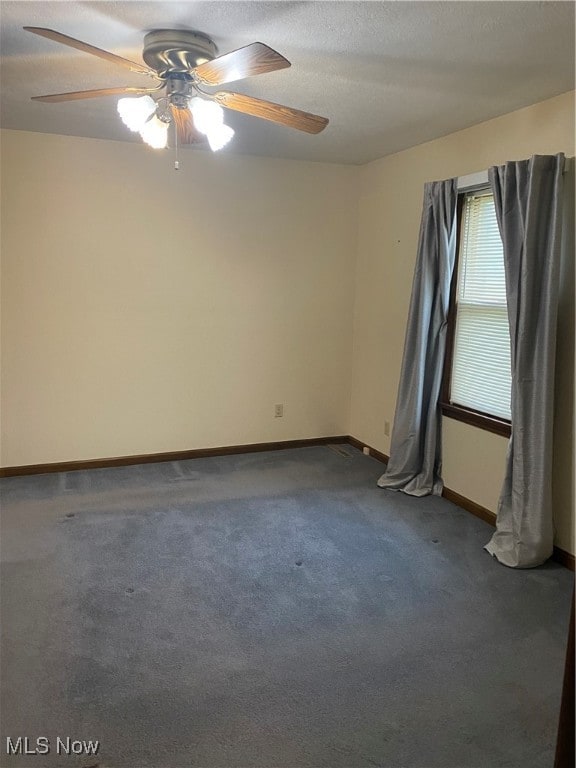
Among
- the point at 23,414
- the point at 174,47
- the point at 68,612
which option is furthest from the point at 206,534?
the point at 174,47

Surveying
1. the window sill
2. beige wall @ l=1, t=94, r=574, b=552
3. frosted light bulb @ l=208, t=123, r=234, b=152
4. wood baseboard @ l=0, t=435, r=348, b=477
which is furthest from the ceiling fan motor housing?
wood baseboard @ l=0, t=435, r=348, b=477

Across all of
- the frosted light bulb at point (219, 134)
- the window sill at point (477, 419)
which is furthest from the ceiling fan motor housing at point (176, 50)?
the window sill at point (477, 419)

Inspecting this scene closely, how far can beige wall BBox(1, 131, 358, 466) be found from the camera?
399 cm

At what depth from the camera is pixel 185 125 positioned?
2693 millimetres

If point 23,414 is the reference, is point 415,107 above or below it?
above

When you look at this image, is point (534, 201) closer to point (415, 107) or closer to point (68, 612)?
point (415, 107)

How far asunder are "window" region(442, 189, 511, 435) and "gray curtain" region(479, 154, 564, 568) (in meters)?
0.33

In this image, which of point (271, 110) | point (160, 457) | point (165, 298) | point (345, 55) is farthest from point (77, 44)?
point (160, 457)

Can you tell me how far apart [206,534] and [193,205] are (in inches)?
96.0

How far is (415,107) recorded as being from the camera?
308 cm

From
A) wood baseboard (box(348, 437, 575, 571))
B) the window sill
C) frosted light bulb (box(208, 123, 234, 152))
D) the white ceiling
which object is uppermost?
the white ceiling

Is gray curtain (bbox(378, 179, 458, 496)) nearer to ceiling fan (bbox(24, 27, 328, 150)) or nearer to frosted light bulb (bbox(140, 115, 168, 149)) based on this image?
ceiling fan (bbox(24, 27, 328, 150))

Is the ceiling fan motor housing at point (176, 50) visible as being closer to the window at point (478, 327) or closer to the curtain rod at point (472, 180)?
the curtain rod at point (472, 180)

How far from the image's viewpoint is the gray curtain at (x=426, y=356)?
12.0 feet
